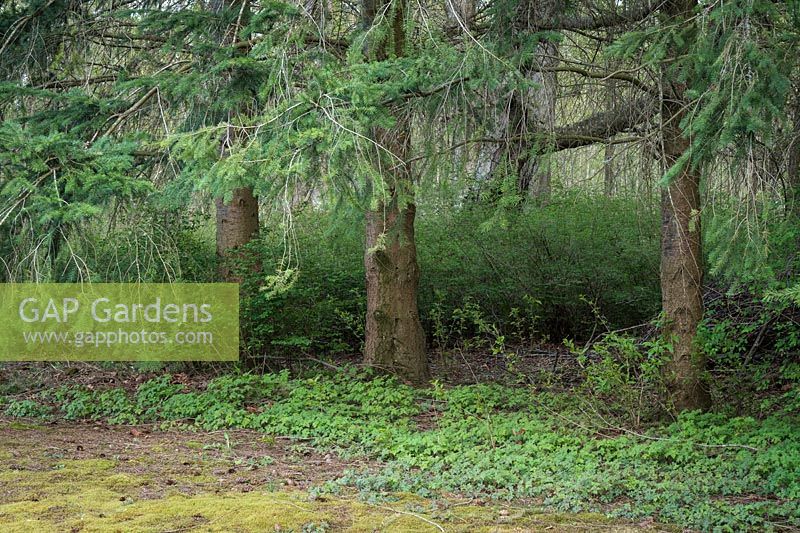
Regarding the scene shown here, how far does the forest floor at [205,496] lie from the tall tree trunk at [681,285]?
2.38 m

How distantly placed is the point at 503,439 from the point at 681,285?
182 centimetres

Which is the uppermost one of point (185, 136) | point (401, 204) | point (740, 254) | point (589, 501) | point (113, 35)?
point (113, 35)

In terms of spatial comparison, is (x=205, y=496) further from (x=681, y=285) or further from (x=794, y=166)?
(x=794, y=166)

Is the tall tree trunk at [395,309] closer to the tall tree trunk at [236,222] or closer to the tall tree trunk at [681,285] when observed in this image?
the tall tree trunk at [236,222]

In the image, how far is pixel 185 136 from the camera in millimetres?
5051

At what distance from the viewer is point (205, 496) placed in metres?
4.42

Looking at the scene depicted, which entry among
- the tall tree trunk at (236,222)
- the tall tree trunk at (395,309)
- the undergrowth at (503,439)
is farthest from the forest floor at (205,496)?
the tall tree trunk at (236,222)

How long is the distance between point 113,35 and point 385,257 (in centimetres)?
339

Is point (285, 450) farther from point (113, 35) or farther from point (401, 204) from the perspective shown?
point (113, 35)

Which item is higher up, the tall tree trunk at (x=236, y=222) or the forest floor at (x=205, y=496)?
the tall tree trunk at (x=236, y=222)

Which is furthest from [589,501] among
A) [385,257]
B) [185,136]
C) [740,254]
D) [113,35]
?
[113,35]

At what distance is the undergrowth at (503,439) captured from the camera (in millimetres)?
4770

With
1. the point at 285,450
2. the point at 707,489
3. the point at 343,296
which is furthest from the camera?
the point at 343,296

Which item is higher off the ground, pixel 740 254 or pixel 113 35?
pixel 113 35
